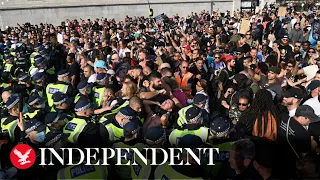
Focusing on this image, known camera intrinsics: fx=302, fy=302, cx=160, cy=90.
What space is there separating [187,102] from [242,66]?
2.49 metres

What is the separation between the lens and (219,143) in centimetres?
362

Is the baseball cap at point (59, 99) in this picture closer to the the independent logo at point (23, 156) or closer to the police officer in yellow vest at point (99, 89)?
the police officer in yellow vest at point (99, 89)

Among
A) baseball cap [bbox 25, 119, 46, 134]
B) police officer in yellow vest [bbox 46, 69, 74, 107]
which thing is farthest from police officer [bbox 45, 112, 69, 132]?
police officer in yellow vest [bbox 46, 69, 74, 107]

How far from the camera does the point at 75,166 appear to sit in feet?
10.3

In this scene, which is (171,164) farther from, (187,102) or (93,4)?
(93,4)

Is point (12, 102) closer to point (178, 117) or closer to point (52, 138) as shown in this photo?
point (52, 138)

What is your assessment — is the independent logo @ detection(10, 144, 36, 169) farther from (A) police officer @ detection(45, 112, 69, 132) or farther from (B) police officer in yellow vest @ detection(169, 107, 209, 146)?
(B) police officer in yellow vest @ detection(169, 107, 209, 146)

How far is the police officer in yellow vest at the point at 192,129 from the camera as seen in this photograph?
385 centimetres

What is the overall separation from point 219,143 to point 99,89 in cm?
273

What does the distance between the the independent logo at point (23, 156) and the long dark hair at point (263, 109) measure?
289cm

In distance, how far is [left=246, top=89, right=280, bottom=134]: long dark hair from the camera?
4027 mm

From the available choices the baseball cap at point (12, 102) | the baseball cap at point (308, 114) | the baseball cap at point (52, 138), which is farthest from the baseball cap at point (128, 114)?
the baseball cap at point (308, 114)

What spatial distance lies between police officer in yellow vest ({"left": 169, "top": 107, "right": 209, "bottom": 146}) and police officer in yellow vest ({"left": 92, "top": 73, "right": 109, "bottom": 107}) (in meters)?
1.99

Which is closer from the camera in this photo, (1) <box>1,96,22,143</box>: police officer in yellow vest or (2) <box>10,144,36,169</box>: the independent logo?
(2) <box>10,144,36,169</box>: the independent logo
